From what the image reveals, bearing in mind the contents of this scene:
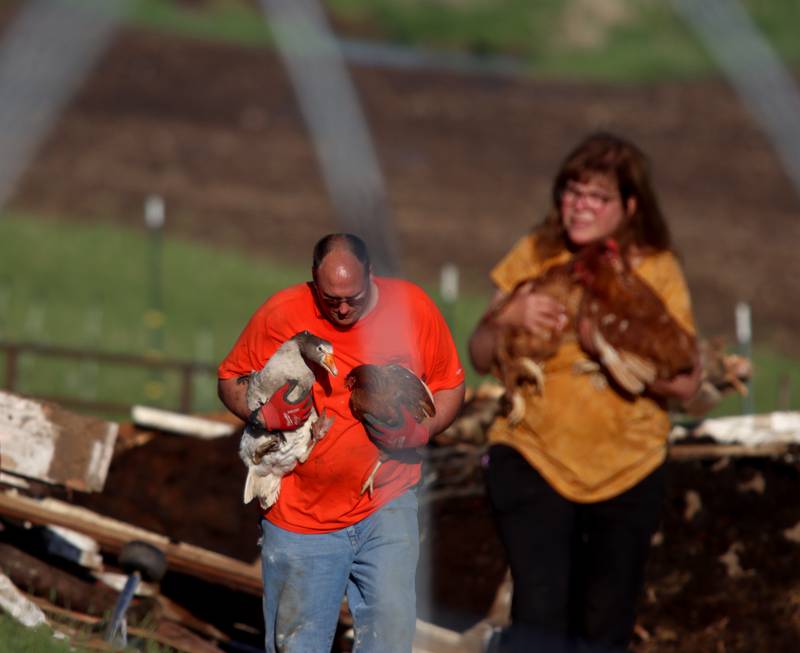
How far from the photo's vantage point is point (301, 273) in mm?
18406

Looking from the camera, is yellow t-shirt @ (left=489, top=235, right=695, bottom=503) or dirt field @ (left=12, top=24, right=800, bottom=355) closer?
yellow t-shirt @ (left=489, top=235, right=695, bottom=503)

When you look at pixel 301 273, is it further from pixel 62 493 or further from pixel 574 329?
pixel 574 329

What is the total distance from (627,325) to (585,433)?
0.41 m

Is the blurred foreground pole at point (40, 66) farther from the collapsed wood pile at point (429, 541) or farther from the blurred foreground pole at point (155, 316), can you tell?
the collapsed wood pile at point (429, 541)

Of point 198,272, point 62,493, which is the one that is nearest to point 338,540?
point 62,493

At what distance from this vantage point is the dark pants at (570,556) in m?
5.59

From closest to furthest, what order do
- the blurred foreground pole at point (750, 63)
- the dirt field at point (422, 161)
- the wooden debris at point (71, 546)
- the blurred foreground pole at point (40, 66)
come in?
1. the wooden debris at point (71, 546)
2. the blurred foreground pole at point (40, 66)
3. the blurred foreground pole at point (750, 63)
4. the dirt field at point (422, 161)

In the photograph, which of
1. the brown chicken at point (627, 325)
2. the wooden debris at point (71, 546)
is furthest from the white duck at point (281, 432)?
the wooden debris at point (71, 546)

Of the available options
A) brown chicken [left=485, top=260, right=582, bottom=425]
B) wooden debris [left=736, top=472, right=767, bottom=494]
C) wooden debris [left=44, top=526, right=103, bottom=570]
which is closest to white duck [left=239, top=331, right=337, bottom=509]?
brown chicken [left=485, top=260, right=582, bottom=425]

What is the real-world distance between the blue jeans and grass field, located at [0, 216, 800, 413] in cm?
752

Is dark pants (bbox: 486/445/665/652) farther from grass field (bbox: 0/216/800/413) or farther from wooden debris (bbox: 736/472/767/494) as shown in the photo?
grass field (bbox: 0/216/800/413)

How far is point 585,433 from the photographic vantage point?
564cm

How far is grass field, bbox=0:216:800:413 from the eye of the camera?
44.5 ft

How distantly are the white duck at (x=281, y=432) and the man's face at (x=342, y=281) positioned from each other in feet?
0.42
